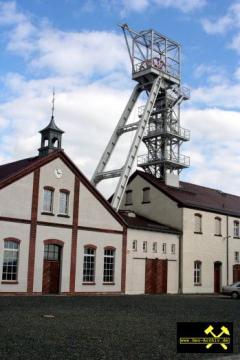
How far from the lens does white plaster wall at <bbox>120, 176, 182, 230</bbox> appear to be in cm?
4012

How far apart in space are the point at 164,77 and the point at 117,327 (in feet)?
108

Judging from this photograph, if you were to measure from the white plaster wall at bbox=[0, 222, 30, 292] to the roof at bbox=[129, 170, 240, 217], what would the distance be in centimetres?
1493

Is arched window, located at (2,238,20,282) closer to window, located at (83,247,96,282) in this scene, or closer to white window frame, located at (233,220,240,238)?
window, located at (83,247,96,282)

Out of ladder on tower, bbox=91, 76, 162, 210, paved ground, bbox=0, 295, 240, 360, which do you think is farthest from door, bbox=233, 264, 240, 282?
paved ground, bbox=0, 295, 240, 360

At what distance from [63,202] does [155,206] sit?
39.4 ft

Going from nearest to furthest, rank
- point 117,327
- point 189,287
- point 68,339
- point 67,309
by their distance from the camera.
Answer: point 68,339 → point 117,327 → point 67,309 → point 189,287

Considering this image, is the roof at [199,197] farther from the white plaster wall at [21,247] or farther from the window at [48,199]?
the white plaster wall at [21,247]

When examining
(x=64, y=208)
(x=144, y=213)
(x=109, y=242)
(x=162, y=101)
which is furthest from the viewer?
(x=162, y=101)

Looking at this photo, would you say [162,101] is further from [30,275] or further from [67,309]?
[67,309]

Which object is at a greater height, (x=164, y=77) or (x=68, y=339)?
(x=164, y=77)

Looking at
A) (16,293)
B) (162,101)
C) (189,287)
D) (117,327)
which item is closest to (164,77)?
(162,101)

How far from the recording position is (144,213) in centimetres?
4222

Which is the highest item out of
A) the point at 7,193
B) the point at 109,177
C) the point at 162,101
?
the point at 162,101

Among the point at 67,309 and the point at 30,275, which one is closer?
the point at 67,309
